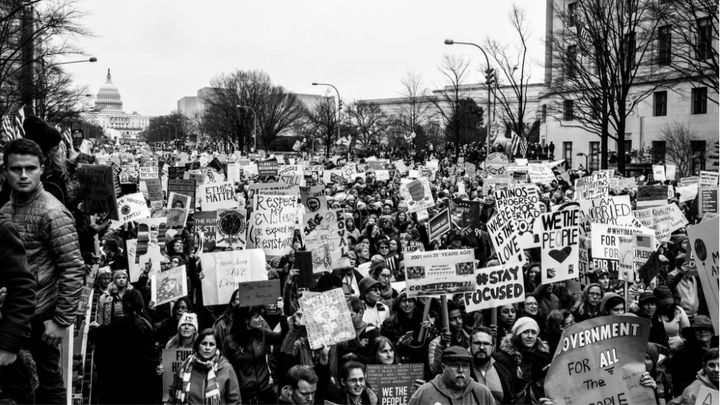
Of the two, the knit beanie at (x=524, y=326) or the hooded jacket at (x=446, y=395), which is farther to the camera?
the knit beanie at (x=524, y=326)

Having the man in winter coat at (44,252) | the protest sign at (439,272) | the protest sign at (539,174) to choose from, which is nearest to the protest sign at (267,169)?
the protest sign at (539,174)

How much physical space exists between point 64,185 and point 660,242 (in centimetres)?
902

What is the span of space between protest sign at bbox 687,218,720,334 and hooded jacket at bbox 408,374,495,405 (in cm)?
167

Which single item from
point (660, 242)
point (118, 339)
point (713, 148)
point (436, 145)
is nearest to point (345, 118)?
point (436, 145)

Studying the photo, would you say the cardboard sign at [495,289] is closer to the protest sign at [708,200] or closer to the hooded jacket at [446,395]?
the hooded jacket at [446,395]

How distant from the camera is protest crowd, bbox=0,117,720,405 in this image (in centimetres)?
A: 432

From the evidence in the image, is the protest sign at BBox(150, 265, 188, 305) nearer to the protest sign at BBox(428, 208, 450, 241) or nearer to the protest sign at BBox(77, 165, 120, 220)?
the protest sign at BBox(77, 165, 120, 220)

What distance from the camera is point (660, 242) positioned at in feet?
40.7

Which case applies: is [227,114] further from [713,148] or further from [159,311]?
[159,311]

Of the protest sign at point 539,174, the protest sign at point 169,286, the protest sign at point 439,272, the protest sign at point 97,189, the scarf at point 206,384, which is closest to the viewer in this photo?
the scarf at point 206,384

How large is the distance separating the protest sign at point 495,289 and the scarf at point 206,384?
2.87 m

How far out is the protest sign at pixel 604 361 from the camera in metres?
5.22

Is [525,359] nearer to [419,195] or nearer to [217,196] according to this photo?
[217,196]

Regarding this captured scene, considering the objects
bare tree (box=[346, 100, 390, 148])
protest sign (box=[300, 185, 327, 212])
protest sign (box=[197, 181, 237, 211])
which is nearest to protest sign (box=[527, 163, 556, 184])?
protest sign (box=[300, 185, 327, 212])
